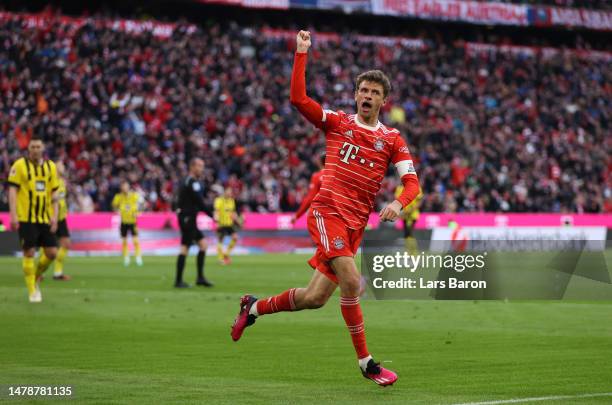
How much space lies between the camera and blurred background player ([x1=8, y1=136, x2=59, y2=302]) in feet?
51.1

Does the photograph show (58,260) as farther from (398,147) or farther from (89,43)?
(89,43)

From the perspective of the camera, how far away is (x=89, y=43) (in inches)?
1655

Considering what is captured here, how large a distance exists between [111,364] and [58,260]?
542 inches

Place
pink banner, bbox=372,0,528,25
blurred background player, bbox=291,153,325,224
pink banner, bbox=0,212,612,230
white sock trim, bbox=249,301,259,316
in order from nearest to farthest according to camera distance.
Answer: white sock trim, bbox=249,301,259,316
blurred background player, bbox=291,153,325,224
pink banner, bbox=0,212,612,230
pink banner, bbox=372,0,528,25

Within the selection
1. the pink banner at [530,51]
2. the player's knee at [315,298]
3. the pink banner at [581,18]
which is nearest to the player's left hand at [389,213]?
the player's knee at [315,298]

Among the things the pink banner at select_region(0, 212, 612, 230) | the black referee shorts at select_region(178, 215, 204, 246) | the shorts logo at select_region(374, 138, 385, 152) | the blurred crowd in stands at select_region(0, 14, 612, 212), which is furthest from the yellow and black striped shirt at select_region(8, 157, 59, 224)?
the blurred crowd in stands at select_region(0, 14, 612, 212)

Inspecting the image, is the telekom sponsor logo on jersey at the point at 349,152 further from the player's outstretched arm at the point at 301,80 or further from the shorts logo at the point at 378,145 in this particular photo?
the player's outstretched arm at the point at 301,80

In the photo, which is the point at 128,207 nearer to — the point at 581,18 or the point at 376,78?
the point at 376,78

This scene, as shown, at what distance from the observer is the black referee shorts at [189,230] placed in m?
20.7

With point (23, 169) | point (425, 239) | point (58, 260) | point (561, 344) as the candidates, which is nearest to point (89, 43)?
point (425, 239)

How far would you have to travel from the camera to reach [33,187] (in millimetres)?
15742

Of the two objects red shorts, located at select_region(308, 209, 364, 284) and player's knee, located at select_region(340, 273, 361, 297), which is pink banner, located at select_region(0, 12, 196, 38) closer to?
red shorts, located at select_region(308, 209, 364, 284)

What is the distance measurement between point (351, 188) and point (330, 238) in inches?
17.8

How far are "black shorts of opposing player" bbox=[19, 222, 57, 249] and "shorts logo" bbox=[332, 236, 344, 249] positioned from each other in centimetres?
868
